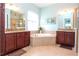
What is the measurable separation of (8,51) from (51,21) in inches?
53.1

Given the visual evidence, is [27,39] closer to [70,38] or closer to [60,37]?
[60,37]

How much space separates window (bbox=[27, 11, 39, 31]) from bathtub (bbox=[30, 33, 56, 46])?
0.21m

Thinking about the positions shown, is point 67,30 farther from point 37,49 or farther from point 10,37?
point 10,37

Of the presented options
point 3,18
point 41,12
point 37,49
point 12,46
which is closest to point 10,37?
point 12,46

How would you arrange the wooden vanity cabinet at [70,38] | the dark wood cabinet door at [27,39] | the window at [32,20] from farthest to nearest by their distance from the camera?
the wooden vanity cabinet at [70,38] → the dark wood cabinet door at [27,39] → the window at [32,20]

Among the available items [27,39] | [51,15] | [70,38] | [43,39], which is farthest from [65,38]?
[27,39]

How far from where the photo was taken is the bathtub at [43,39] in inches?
122

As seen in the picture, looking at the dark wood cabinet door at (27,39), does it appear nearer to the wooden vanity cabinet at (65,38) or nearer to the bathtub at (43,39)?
the bathtub at (43,39)

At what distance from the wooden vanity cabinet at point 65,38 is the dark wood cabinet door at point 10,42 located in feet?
3.91

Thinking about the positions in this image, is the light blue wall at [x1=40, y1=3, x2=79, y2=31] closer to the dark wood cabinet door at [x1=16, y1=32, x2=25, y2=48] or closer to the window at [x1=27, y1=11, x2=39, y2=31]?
the window at [x1=27, y1=11, x2=39, y2=31]

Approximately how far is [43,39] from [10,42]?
883 millimetres

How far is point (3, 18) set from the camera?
2910 millimetres

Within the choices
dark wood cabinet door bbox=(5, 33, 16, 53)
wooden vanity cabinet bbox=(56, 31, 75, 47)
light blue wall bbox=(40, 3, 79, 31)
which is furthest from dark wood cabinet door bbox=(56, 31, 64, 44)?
dark wood cabinet door bbox=(5, 33, 16, 53)

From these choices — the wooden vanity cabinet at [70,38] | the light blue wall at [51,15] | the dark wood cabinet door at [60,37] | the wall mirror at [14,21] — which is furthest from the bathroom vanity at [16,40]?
the wooden vanity cabinet at [70,38]
